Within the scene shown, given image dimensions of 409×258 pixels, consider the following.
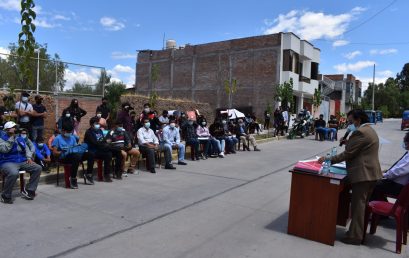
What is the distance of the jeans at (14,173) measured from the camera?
248 inches

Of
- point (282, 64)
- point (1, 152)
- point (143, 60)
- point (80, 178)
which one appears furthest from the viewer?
point (143, 60)

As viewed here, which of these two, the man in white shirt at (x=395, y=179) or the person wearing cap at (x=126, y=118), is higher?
the person wearing cap at (x=126, y=118)

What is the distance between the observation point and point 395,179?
5.69 metres

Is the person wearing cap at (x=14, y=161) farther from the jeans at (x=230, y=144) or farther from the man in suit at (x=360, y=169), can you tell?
the jeans at (x=230, y=144)

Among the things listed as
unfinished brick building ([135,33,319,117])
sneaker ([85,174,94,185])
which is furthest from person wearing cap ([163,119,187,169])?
unfinished brick building ([135,33,319,117])

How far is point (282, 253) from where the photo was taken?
4.67m

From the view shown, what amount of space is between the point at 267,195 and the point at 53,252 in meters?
4.70

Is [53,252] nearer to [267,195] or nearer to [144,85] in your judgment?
[267,195]

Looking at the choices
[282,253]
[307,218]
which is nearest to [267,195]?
[307,218]

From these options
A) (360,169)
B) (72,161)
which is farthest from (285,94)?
(360,169)

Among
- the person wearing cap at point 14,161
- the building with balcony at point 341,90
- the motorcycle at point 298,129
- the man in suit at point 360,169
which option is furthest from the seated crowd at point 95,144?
the building with balcony at point 341,90

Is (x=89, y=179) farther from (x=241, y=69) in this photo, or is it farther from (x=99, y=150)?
(x=241, y=69)

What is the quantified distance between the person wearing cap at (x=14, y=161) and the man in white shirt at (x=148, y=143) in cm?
348

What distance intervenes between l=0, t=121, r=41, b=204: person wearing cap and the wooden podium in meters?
4.76
